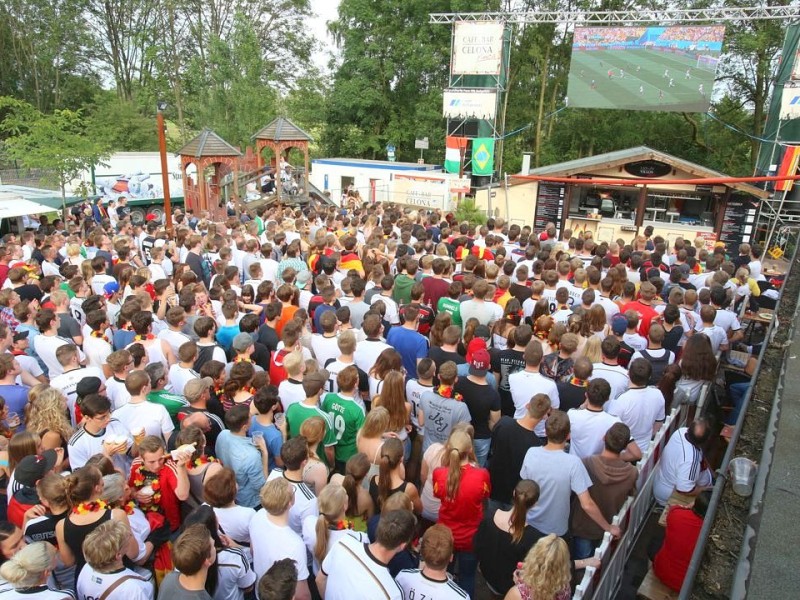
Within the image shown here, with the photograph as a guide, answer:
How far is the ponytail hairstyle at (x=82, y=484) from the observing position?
→ 10.4 feet

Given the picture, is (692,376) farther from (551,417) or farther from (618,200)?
(618,200)

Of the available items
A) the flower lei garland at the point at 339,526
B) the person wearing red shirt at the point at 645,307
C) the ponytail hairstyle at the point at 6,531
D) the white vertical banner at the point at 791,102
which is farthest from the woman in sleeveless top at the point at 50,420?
the white vertical banner at the point at 791,102

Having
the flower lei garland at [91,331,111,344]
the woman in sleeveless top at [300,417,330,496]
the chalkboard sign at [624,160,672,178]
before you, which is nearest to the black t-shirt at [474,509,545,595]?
the woman in sleeveless top at [300,417,330,496]

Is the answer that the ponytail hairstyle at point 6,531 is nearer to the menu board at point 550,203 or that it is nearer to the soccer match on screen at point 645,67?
the menu board at point 550,203

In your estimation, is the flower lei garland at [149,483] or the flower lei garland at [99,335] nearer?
the flower lei garland at [149,483]

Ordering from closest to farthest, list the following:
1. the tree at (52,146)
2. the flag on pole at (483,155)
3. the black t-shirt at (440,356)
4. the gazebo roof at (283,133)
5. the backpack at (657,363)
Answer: the black t-shirt at (440,356)
the backpack at (657,363)
the tree at (52,146)
the gazebo roof at (283,133)
the flag on pole at (483,155)

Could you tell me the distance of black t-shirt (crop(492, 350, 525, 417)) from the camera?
5.47 meters

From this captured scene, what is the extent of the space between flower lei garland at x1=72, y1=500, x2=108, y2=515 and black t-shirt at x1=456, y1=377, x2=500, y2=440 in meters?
2.71

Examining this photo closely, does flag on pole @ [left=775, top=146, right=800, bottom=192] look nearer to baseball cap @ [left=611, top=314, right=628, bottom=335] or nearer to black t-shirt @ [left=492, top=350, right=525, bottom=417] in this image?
baseball cap @ [left=611, top=314, right=628, bottom=335]

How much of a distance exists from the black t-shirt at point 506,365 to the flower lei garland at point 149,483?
3178 millimetres

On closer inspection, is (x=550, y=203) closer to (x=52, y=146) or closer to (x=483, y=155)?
(x=483, y=155)

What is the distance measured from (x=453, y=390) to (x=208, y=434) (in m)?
1.96

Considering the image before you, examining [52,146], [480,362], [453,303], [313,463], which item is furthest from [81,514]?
[52,146]

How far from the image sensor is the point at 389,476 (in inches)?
144
